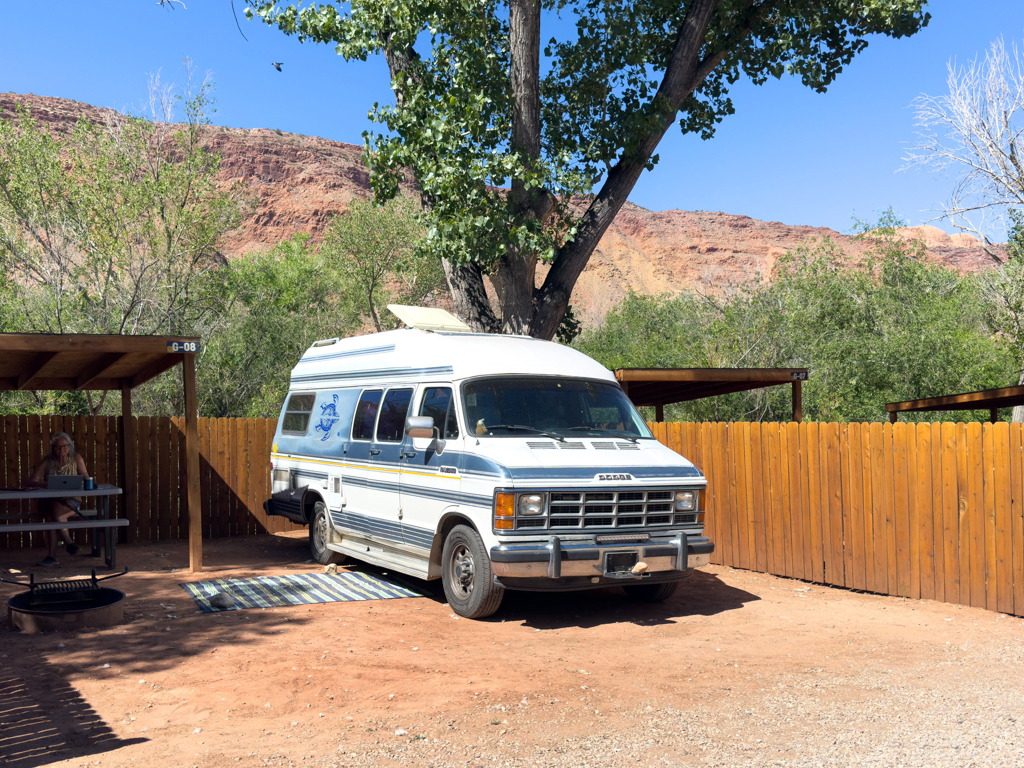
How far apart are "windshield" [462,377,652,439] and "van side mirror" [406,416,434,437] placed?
14.0 inches

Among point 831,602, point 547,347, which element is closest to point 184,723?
point 547,347

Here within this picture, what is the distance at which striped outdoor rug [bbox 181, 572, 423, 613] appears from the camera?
8.57 meters

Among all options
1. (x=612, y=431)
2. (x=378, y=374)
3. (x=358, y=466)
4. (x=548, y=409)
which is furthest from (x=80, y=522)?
(x=612, y=431)

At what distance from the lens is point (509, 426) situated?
26.1 feet

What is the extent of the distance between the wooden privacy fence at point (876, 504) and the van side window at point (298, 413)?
4985 mm

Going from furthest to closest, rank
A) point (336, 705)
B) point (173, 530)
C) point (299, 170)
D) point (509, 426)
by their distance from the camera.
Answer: point (299, 170)
point (173, 530)
point (509, 426)
point (336, 705)

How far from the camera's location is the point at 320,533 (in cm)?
1084

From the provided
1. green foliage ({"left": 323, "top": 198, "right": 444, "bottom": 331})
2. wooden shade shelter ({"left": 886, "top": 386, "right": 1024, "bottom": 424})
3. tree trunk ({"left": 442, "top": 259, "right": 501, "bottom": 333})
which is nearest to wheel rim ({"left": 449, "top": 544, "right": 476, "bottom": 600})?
tree trunk ({"left": 442, "top": 259, "right": 501, "bottom": 333})

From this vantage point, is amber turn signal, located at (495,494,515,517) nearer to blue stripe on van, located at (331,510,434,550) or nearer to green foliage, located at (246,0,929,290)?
blue stripe on van, located at (331,510,434,550)

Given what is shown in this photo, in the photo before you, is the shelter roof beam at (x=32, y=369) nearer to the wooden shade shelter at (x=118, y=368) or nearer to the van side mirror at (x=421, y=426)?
the wooden shade shelter at (x=118, y=368)

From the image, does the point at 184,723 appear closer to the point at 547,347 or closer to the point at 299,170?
the point at 547,347

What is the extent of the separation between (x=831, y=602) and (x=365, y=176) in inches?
3059

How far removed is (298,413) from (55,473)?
3.07 meters

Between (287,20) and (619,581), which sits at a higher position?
(287,20)
